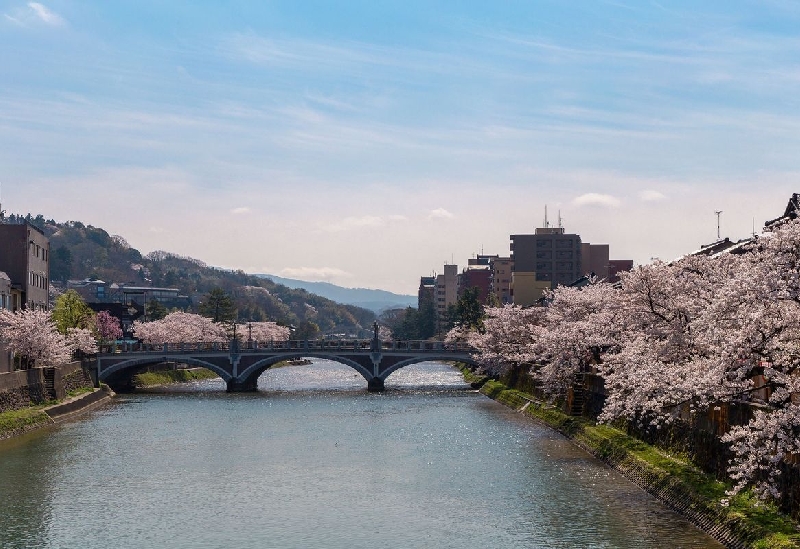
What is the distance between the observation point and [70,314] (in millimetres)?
98938

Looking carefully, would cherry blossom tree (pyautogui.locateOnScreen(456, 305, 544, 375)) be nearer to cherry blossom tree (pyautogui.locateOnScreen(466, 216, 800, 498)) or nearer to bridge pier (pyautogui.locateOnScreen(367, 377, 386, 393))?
bridge pier (pyautogui.locateOnScreen(367, 377, 386, 393))

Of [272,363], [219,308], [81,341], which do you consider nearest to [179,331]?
[272,363]

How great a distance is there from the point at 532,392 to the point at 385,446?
22921 mm

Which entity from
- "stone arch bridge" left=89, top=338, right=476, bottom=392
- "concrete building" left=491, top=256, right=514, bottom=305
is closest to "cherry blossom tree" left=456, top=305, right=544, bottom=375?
Result: "stone arch bridge" left=89, top=338, right=476, bottom=392

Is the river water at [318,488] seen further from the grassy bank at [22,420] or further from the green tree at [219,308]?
the green tree at [219,308]

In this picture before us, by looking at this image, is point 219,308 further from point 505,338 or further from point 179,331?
point 505,338

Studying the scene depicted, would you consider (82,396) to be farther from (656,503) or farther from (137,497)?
(656,503)

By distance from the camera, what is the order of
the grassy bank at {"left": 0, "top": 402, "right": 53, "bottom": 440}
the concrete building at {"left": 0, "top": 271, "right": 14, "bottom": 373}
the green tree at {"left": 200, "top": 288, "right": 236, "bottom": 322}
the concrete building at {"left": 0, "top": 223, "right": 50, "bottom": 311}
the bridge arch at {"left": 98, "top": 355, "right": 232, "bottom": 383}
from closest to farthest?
the grassy bank at {"left": 0, "top": 402, "right": 53, "bottom": 440} → the concrete building at {"left": 0, "top": 271, "right": 14, "bottom": 373} → the concrete building at {"left": 0, "top": 223, "right": 50, "bottom": 311} → the bridge arch at {"left": 98, "top": 355, "right": 232, "bottom": 383} → the green tree at {"left": 200, "top": 288, "right": 236, "bottom": 322}

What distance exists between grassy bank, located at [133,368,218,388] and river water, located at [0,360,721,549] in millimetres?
35548

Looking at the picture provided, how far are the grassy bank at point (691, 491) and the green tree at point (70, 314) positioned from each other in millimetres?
58527

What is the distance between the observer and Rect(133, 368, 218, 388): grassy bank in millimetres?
101812

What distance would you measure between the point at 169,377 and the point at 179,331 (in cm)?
1567

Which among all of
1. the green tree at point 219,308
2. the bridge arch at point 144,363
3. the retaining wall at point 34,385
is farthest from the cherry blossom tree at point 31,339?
the green tree at point 219,308

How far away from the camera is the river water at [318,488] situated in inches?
1228
